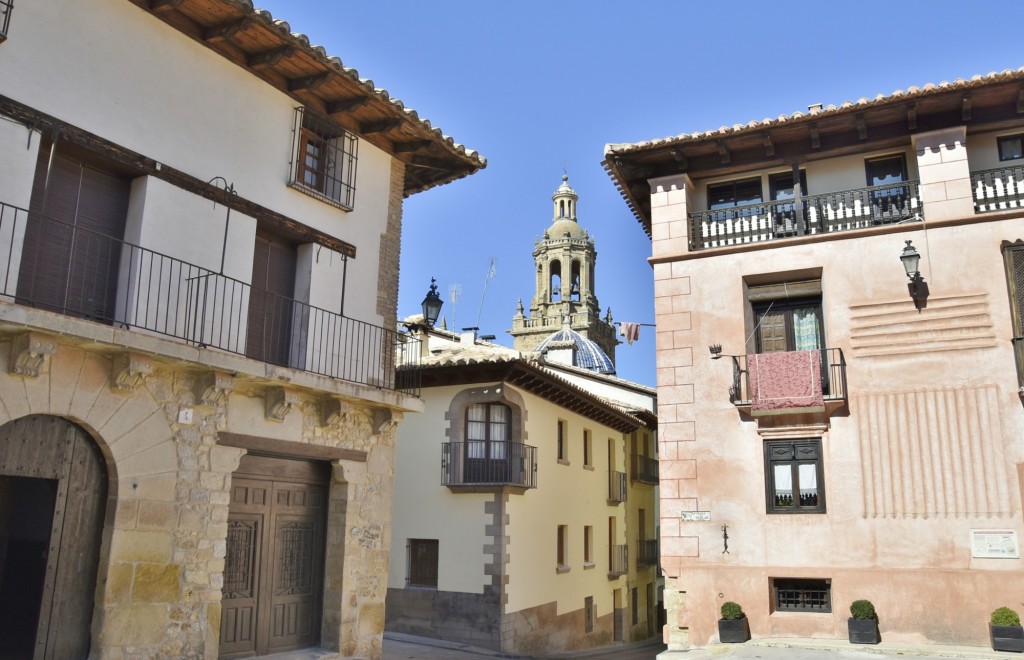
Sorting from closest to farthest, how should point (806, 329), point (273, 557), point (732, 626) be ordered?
1. point (273, 557)
2. point (732, 626)
3. point (806, 329)

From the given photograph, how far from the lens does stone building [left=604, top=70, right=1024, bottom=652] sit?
1266cm

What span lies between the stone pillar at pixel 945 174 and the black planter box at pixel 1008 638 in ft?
20.9

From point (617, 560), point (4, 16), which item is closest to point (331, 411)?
point (4, 16)

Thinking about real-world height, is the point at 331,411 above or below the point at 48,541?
above

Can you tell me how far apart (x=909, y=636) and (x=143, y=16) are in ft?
45.1

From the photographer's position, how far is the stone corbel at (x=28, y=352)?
7.85 m

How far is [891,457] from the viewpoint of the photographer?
13.1 meters

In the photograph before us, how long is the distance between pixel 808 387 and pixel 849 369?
2.72ft

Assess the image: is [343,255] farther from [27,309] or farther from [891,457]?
[891,457]

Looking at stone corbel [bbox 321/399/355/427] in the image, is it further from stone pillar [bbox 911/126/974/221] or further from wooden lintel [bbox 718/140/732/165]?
stone pillar [bbox 911/126/974/221]

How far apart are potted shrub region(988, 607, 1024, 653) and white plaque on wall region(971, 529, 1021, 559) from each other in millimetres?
787

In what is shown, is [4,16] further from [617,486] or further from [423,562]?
[617,486]

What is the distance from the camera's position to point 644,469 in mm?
30812

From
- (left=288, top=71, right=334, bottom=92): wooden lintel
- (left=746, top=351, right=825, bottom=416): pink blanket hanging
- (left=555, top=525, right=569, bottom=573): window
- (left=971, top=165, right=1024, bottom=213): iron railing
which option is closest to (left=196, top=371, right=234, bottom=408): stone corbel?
(left=288, top=71, right=334, bottom=92): wooden lintel
